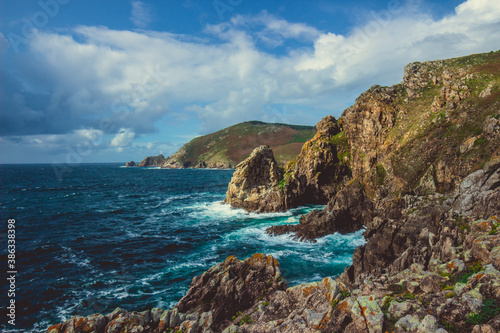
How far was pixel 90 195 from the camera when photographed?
90562mm

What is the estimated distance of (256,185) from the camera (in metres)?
66.9

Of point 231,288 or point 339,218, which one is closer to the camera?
point 231,288

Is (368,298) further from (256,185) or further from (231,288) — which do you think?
(256,185)

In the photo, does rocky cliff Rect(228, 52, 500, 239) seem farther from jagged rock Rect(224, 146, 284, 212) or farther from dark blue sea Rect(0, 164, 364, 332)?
dark blue sea Rect(0, 164, 364, 332)

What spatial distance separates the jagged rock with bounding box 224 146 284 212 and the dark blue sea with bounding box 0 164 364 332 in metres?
3.47

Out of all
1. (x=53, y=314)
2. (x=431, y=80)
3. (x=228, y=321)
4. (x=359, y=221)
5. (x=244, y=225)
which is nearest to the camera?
(x=228, y=321)

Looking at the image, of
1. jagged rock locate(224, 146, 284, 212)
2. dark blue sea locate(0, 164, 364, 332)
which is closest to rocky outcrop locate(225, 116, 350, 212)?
jagged rock locate(224, 146, 284, 212)

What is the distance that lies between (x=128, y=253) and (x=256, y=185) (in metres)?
35.9

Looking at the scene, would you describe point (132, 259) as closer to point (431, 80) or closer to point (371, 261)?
point (371, 261)

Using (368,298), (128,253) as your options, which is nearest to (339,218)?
(368,298)

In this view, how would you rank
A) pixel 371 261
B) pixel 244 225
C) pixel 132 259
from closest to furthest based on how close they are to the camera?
pixel 371 261 → pixel 132 259 → pixel 244 225

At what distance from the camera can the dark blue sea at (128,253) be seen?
26.3m

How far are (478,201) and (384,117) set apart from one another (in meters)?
37.6

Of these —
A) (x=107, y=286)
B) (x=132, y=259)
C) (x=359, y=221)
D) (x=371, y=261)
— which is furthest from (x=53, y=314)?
(x=359, y=221)
